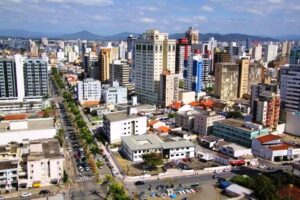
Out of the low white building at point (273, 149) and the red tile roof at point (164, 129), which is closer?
the low white building at point (273, 149)

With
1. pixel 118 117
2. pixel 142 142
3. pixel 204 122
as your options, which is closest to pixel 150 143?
pixel 142 142

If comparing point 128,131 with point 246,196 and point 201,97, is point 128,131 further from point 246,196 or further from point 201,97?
point 201,97

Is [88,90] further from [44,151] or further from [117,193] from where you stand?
[117,193]

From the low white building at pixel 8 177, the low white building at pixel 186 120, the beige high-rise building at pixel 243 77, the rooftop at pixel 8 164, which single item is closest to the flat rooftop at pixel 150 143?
the low white building at pixel 186 120

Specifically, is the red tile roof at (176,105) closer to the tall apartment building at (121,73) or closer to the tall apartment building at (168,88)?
the tall apartment building at (168,88)

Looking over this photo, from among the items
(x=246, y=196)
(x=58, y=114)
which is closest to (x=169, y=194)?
(x=246, y=196)

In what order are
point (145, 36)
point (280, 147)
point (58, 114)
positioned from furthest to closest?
1. point (145, 36)
2. point (58, 114)
3. point (280, 147)
